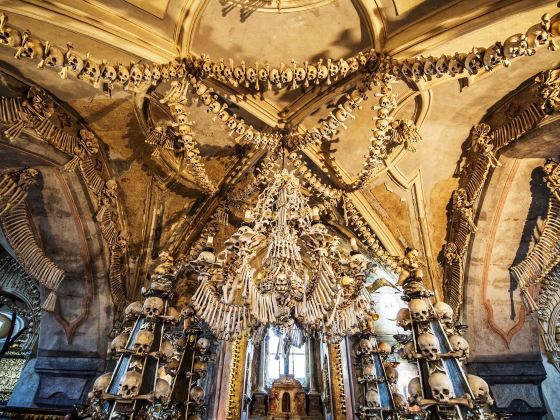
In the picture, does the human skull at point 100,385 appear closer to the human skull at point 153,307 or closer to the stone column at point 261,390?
the human skull at point 153,307

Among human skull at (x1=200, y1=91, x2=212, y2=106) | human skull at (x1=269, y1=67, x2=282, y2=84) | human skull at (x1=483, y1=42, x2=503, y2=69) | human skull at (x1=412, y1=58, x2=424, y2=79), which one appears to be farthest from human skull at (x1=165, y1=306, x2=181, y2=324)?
human skull at (x1=483, y1=42, x2=503, y2=69)

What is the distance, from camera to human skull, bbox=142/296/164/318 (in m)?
2.83

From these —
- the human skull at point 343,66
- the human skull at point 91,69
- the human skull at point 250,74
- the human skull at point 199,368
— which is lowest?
the human skull at point 199,368

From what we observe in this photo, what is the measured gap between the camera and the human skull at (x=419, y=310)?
8.61ft

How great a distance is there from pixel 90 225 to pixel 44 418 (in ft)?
8.57

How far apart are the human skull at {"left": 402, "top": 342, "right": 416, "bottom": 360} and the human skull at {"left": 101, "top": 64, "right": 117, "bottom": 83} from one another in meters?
→ 3.11

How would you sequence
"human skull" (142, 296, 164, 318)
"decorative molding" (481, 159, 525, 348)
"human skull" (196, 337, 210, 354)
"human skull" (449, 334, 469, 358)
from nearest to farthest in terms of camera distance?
"human skull" (449, 334, 469, 358) → "human skull" (142, 296, 164, 318) → "human skull" (196, 337, 210, 354) → "decorative molding" (481, 159, 525, 348)

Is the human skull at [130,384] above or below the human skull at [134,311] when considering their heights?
below

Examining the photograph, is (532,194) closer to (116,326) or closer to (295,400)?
(116,326)

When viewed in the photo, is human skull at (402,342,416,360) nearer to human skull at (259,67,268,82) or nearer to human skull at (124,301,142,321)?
human skull at (124,301,142,321)

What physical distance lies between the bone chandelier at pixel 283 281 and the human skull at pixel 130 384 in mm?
716

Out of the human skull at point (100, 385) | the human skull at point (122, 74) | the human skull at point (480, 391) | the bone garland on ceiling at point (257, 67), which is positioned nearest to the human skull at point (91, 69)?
the bone garland on ceiling at point (257, 67)

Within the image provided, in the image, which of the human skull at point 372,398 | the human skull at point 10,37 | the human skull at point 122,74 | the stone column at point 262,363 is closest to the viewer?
the human skull at point 10,37

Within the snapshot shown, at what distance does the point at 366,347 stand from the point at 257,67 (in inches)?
148
